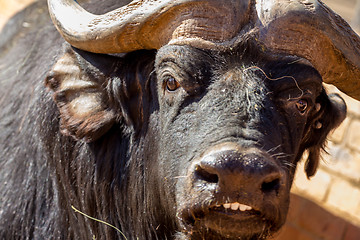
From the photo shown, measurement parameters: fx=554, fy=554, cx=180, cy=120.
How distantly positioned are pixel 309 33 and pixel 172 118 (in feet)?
3.19

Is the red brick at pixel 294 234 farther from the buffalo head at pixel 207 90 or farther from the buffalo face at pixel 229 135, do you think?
the buffalo face at pixel 229 135

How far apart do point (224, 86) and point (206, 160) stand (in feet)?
1.67

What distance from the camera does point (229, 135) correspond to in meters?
2.88

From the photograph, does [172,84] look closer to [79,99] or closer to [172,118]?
[172,118]

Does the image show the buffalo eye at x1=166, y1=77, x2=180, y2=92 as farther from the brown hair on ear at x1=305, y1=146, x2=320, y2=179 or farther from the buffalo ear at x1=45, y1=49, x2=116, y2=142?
the brown hair on ear at x1=305, y1=146, x2=320, y2=179

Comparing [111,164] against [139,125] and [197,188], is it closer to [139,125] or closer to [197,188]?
[139,125]

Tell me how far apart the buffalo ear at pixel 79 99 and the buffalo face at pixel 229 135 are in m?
0.45

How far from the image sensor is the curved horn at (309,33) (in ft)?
10.7

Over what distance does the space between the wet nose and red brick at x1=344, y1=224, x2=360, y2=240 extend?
11.9 ft

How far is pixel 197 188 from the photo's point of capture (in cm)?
288

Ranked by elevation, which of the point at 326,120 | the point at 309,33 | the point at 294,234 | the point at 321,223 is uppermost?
the point at 309,33

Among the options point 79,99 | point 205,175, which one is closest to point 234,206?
point 205,175

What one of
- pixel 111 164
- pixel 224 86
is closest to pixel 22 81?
pixel 111 164

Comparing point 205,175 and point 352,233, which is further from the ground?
point 205,175
